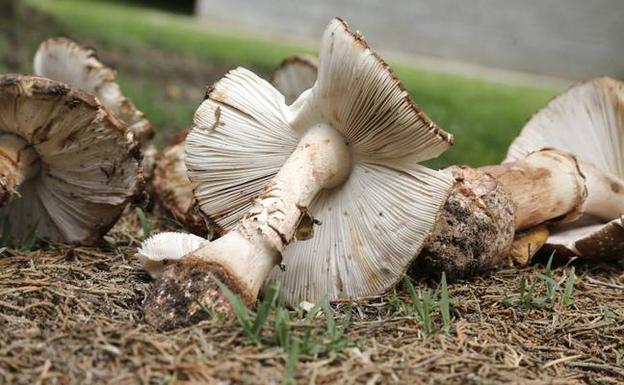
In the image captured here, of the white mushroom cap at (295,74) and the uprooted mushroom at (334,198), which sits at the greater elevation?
the white mushroom cap at (295,74)

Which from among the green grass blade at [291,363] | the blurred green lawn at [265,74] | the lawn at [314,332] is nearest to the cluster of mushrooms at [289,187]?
the lawn at [314,332]

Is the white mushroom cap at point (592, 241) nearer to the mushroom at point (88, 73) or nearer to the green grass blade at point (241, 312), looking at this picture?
the green grass blade at point (241, 312)

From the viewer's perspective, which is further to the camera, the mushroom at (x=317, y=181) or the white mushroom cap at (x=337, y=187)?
the white mushroom cap at (x=337, y=187)

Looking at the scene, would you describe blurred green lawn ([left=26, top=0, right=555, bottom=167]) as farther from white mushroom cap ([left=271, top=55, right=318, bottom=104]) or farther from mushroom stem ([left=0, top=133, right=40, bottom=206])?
mushroom stem ([left=0, top=133, right=40, bottom=206])

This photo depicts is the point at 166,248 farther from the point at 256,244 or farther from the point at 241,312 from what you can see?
the point at 241,312

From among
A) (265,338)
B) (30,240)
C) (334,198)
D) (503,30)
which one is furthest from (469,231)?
(503,30)

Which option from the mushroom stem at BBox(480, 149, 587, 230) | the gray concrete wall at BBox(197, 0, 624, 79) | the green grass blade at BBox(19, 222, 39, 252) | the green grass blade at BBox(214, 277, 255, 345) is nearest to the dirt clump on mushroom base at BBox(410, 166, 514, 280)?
the mushroom stem at BBox(480, 149, 587, 230)

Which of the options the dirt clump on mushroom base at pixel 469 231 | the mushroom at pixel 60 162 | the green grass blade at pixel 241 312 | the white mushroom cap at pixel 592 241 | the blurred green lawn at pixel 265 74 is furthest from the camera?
the blurred green lawn at pixel 265 74
